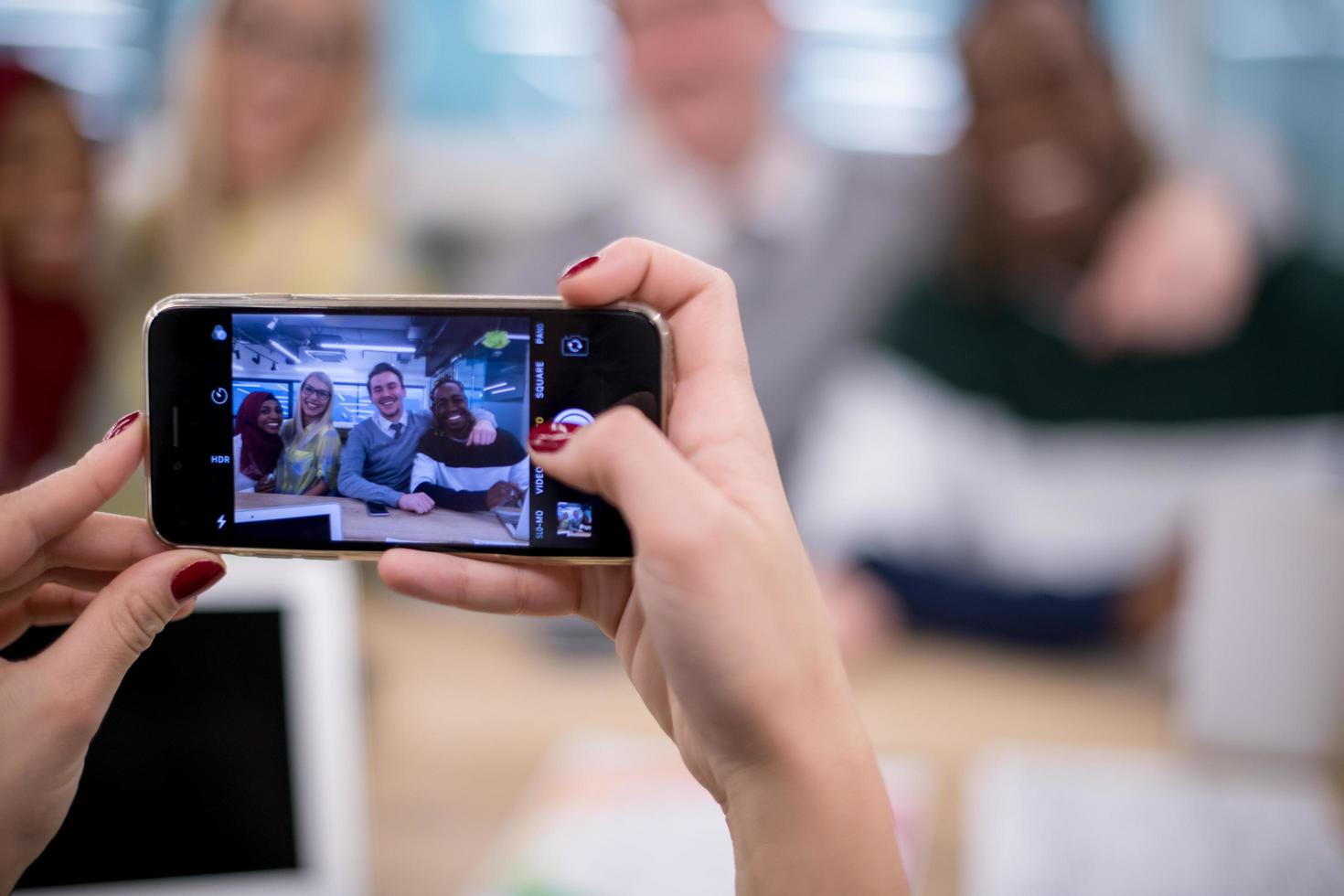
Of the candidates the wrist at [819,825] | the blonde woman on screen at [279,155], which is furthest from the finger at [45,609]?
the blonde woman on screen at [279,155]

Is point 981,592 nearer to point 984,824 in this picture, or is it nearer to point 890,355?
point 984,824

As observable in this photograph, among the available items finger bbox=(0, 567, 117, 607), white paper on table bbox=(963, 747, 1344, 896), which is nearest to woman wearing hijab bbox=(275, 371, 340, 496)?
finger bbox=(0, 567, 117, 607)

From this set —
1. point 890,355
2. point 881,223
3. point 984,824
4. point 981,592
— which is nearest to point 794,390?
point 890,355

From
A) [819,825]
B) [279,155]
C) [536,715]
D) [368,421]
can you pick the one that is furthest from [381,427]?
[279,155]

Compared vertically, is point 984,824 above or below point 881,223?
below

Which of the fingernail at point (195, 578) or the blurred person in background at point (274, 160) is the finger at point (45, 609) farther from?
the blurred person in background at point (274, 160)

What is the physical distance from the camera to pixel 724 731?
1.27ft

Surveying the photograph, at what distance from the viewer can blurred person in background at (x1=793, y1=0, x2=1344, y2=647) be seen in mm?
1431

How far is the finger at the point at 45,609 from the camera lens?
1.54 feet

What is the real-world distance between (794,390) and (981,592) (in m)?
0.58

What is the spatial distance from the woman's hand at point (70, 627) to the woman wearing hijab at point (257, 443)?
4 centimetres

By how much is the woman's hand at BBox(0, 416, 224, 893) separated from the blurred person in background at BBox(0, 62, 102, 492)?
Result: 1.18 m

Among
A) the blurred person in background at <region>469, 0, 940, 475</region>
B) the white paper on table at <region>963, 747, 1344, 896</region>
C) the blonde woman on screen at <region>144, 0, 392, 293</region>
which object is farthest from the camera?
the blurred person in background at <region>469, 0, 940, 475</region>

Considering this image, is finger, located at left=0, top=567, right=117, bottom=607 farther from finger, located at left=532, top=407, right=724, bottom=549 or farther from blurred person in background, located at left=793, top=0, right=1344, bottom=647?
blurred person in background, located at left=793, top=0, right=1344, bottom=647
